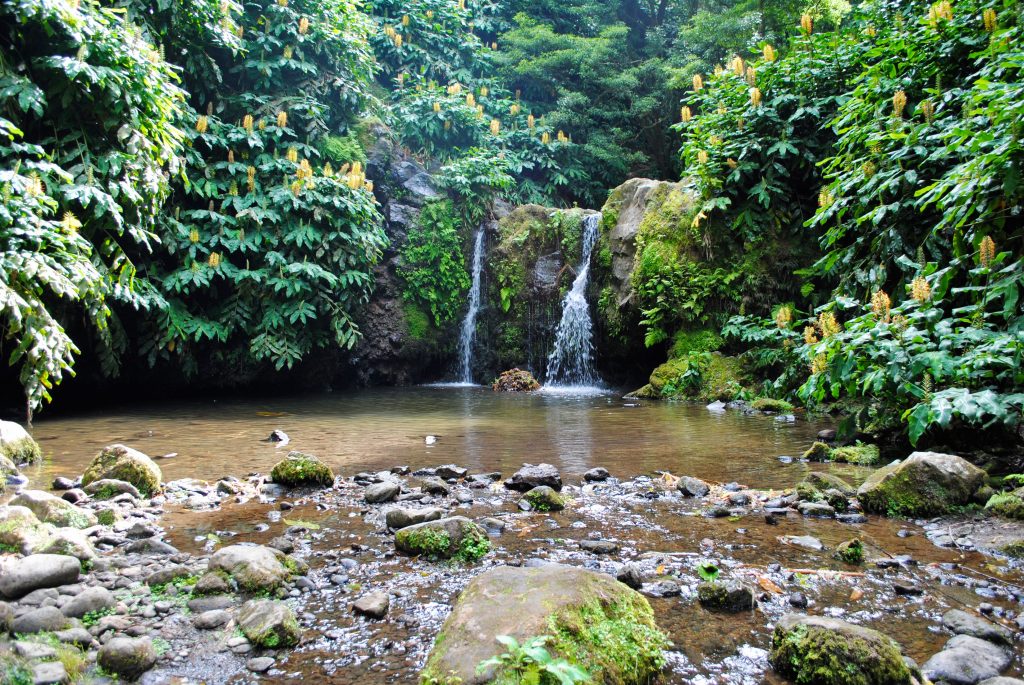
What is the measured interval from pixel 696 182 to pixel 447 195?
6274mm

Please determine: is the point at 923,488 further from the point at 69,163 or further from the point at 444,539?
the point at 69,163

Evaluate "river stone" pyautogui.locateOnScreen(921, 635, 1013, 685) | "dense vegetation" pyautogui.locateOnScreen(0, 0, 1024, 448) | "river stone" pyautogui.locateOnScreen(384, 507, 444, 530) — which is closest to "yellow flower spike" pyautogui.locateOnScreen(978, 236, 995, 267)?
"dense vegetation" pyautogui.locateOnScreen(0, 0, 1024, 448)

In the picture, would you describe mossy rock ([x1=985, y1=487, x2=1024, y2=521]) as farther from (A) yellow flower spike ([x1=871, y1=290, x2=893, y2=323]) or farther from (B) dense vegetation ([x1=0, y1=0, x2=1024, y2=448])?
(A) yellow flower spike ([x1=871, y1=290, x2=893, y2=323])

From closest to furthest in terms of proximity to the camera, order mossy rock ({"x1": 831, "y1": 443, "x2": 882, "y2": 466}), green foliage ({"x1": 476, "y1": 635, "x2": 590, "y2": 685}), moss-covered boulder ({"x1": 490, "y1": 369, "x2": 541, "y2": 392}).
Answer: green foliage ({"x1": 476, "y1": 635, "x2": 590, "y2": 685}) → mossy rock ({"x1": 831, "y1": 443, "x2": 882, "y2": 466}) → moss-covered boulder ({"x1": 490, "y1": 369, "x2": 541, "y2": 392})

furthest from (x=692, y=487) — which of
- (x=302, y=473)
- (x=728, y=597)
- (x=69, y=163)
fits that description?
(x=69, y=163)

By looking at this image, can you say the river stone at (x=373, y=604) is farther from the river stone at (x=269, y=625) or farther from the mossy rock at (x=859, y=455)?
the mossy rock at (x=859, y=455)

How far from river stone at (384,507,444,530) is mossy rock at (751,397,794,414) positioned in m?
6.41

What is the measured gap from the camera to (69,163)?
8203mm

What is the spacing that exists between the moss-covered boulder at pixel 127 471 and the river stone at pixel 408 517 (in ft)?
6.58

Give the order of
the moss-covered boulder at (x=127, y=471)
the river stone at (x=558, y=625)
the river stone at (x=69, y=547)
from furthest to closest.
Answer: the moss-covered boulder at (x=127, y=471), the river stone at (x=69, y=547), the river stone at (x=558, y=625)

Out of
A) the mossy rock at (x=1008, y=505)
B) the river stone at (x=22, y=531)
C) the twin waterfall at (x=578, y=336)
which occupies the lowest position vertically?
the river stone at (x=22, y=531)

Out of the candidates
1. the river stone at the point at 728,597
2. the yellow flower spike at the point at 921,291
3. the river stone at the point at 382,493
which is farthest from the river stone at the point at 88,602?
the yellow flower spike at the point at 921,291

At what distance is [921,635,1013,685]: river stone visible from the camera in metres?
2.08

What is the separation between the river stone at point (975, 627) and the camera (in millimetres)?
2322
